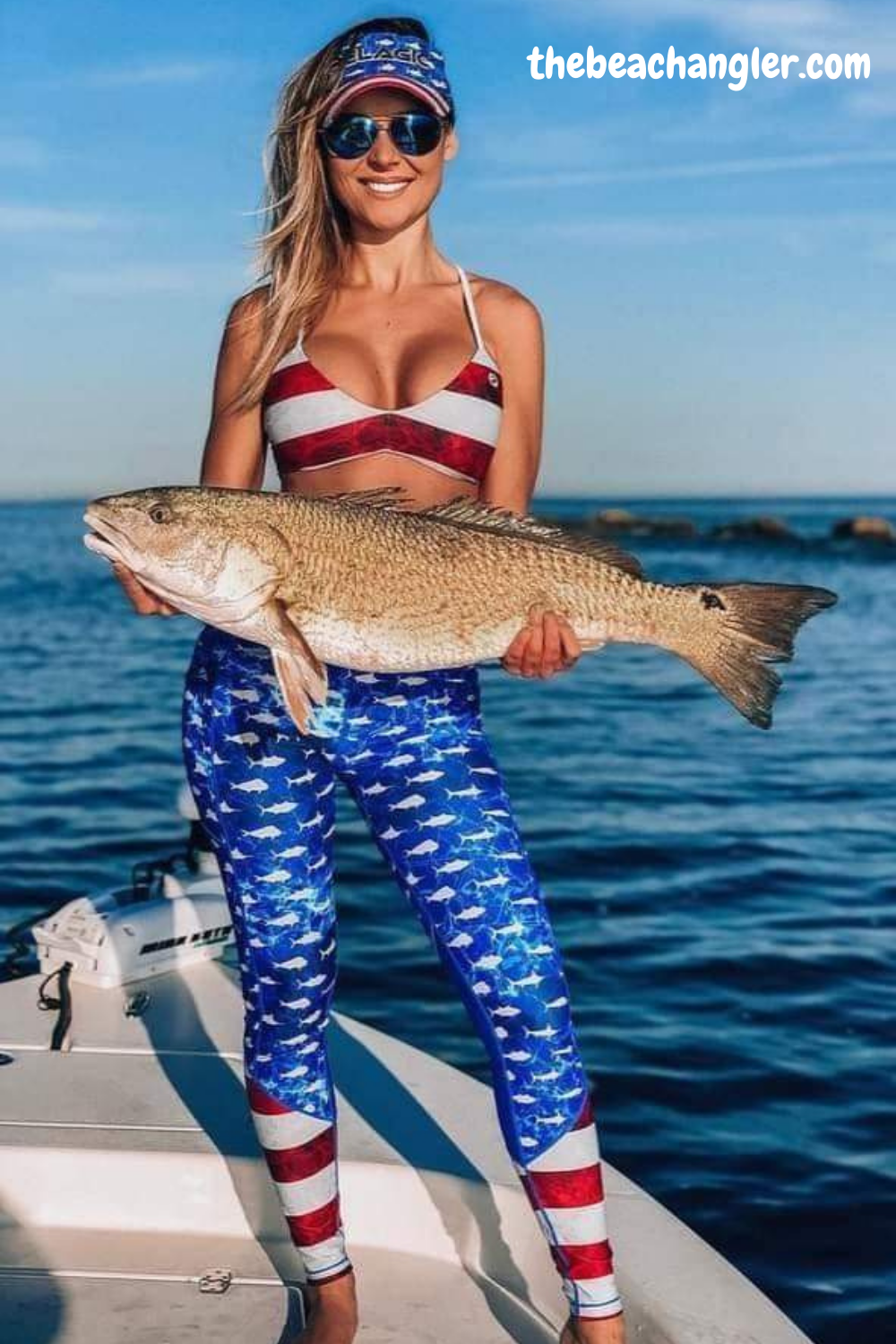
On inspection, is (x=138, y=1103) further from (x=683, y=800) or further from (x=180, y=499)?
(x=683, y=800)

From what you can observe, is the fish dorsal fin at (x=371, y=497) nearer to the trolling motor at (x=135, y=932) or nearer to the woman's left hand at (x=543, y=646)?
the woman's left hand at (x=543, y=646)

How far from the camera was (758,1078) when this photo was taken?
795 cm

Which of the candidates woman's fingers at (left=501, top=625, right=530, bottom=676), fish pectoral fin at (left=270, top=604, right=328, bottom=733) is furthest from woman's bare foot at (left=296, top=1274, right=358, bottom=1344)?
woman's fingers at (left=501, top=625, right=530, bottom=676)

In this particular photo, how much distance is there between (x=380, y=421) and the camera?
3920 mm

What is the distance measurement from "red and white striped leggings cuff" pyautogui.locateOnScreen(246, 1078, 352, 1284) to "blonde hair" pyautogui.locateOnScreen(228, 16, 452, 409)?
166 cm

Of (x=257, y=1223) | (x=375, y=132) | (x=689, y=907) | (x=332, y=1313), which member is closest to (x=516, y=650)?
(x=375, y=132)

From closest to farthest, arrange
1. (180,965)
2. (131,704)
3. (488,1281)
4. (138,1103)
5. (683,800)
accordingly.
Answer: (488,1281) → (138,1103) → (180,965) → (683,800) → (131,704)

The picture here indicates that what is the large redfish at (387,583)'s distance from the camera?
3709mm

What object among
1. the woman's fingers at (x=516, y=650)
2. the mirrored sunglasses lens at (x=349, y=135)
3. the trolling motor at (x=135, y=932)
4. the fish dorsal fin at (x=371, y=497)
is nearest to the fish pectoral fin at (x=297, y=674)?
the fish dorsal fin at (x=371, y=497)

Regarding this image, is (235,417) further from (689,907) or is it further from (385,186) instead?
(689,907)

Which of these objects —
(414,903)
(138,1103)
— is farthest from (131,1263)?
(414,903)

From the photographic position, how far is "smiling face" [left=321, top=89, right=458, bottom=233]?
3.99m

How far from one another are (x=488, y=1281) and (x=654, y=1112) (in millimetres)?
3451

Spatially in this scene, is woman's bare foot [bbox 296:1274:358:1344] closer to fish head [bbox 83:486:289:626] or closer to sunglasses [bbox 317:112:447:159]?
fish head [bbox 83:486:289:626]
